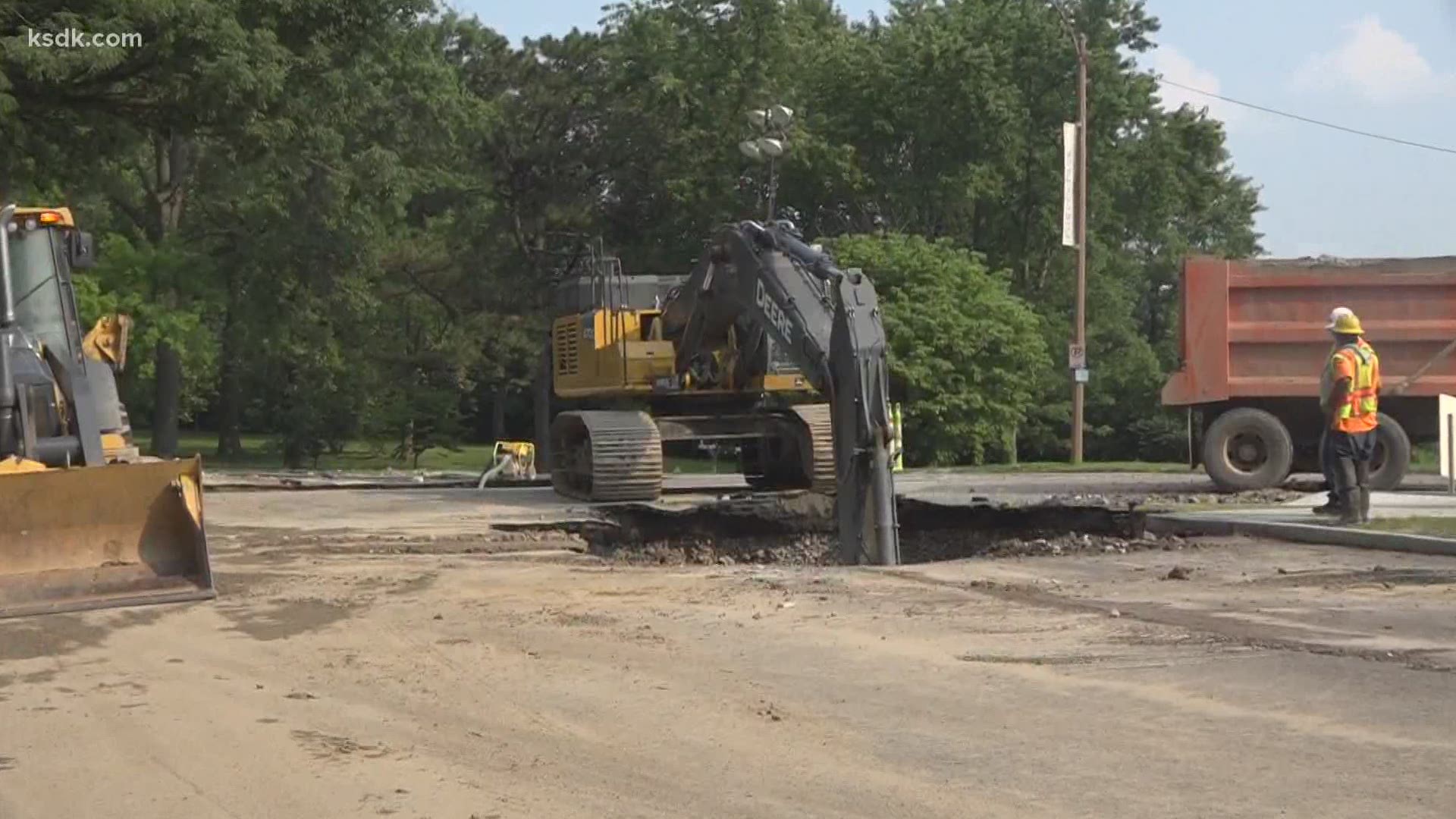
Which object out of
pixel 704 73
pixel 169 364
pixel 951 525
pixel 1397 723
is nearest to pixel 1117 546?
pixel 951 525

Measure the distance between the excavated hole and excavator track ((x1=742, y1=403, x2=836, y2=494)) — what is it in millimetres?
999

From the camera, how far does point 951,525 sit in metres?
17.9

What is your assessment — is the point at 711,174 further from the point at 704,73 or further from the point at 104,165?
the point at 104,165

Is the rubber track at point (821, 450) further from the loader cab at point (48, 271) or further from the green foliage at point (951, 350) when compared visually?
the green foliage at point (951, 350)

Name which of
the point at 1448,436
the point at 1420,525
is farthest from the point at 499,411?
the point at 1420,525

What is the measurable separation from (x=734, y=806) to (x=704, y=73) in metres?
45.6

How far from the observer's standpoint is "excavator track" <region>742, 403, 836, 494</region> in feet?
64.0

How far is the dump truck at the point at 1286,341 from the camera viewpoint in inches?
773

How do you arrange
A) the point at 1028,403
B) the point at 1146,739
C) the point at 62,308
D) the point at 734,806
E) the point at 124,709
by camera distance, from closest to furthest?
the point at 734,806 → the point at 1146,739 → the point at 124,709 → the point at 62,308 → the point at 1028,403

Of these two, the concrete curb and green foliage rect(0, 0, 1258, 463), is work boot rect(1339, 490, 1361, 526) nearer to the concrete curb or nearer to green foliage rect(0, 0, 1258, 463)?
the concrete curb

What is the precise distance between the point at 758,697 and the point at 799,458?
12805 mm

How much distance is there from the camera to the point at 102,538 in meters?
10.6

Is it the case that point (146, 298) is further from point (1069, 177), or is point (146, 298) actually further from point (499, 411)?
point (1069, 177)

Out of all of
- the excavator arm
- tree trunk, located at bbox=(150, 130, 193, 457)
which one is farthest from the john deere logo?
tree trunk, located at bbox=(150, 130, 193, 457)
